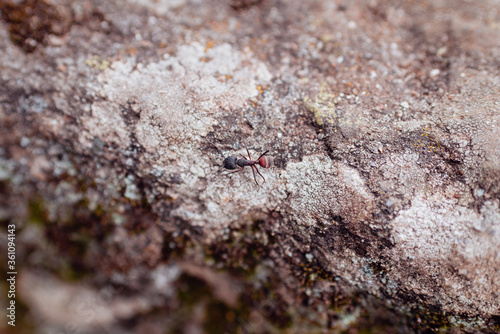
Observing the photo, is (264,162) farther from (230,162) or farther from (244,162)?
(230,162)

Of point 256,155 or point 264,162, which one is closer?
point 264,162

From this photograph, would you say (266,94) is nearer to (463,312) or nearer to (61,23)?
(61,23)

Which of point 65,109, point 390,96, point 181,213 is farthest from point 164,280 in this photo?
point 390,96

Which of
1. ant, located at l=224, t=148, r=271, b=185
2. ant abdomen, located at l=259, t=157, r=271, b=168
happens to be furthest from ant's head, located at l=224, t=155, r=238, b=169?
ant abdomen, located at l=259, t=157, r=271, b=168

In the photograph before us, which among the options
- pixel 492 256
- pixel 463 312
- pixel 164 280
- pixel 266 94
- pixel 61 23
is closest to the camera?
pixel 492 256

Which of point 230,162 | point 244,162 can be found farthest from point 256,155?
point 230,162

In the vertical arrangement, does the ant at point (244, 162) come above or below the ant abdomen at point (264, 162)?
below

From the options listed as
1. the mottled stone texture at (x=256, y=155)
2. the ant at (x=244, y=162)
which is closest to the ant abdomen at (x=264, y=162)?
the ant at (x=244, y=162)

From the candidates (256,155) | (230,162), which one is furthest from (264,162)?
(230,162)

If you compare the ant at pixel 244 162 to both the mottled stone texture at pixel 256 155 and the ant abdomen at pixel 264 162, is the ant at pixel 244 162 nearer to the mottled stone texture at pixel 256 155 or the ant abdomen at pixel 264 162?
the ant abdomen at pixel 264 162
